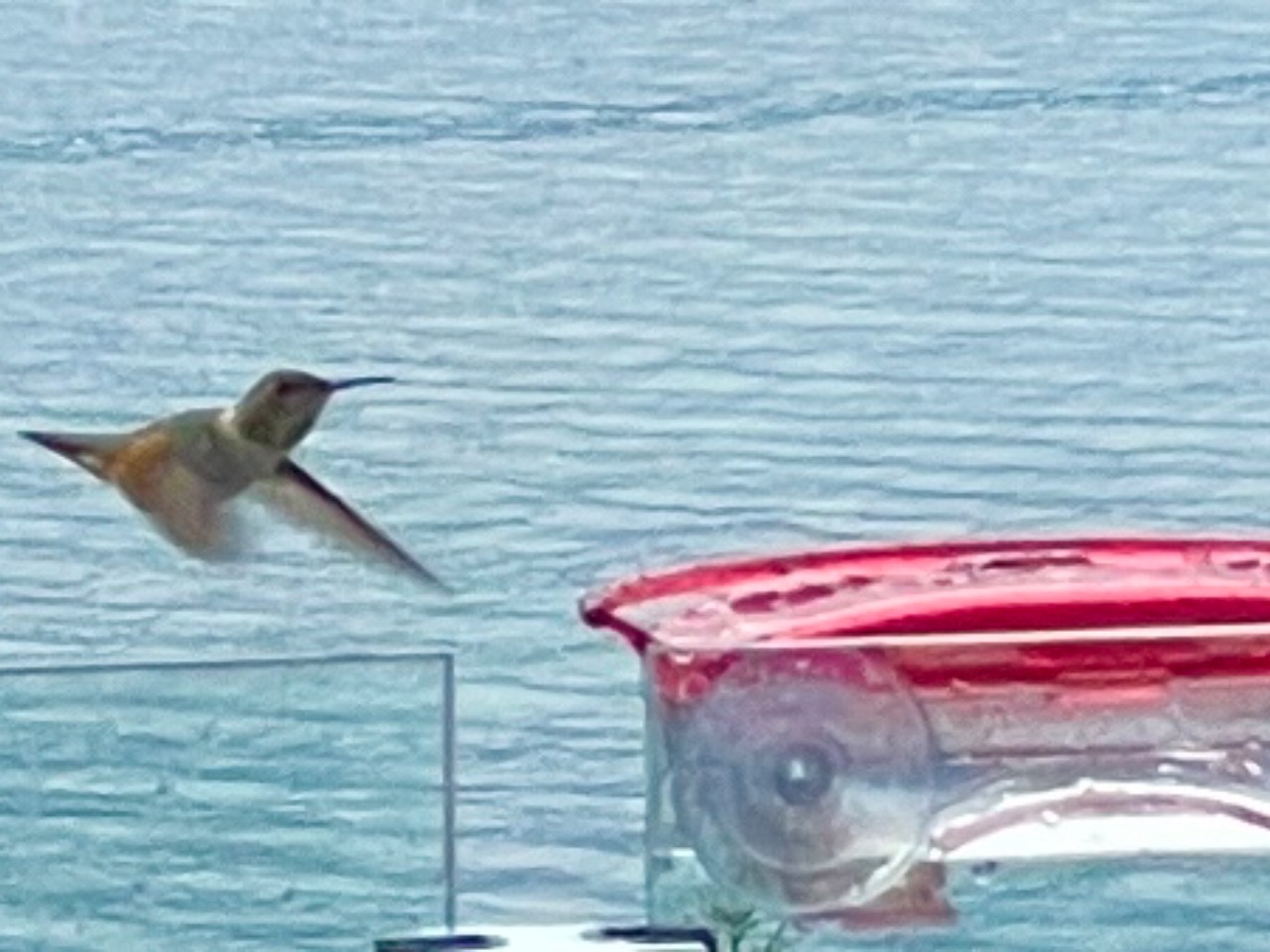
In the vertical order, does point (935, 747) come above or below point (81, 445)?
below

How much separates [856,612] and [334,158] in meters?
0.56

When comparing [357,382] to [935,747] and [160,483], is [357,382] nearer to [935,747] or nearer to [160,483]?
[160,483]

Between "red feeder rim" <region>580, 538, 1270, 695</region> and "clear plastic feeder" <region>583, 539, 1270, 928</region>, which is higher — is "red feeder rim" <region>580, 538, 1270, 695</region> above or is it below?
above

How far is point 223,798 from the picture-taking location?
2.85 feet

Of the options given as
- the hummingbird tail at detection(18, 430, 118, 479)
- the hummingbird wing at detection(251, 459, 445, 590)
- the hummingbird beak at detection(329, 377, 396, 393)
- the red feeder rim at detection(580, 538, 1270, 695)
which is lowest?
the red feeder rim at detection(580, 538, 1270, 695)

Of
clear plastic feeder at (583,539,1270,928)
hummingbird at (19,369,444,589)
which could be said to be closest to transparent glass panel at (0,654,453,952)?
clear plastic feeder at (583,539,1270,928)

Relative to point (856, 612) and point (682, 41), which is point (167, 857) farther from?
point (682, 41)

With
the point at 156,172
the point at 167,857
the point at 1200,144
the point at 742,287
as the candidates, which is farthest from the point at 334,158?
the point at 167,857

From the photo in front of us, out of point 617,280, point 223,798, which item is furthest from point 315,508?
point 223,798

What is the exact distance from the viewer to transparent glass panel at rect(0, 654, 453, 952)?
0.85 meters

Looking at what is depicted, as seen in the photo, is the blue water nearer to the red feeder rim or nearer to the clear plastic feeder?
the red feeder rim

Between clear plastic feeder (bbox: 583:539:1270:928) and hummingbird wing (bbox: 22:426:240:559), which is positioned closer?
clear plastic feeder (bbox: 583:539:1270:928)

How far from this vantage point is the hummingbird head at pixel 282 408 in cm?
128

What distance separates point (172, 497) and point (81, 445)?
60 millimetres
